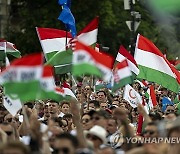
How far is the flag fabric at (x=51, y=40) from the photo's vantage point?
635 inches

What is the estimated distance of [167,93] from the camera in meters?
20.8

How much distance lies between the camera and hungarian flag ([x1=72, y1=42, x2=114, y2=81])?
9.62 m

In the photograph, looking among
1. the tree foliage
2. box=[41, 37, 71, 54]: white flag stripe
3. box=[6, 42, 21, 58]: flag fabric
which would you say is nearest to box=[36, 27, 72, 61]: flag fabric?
box=[41, 37, 71, 54]: white flag stripe

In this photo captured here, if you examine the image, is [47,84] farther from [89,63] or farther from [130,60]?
[130,60]

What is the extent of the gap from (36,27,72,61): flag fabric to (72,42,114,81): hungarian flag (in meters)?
5.60

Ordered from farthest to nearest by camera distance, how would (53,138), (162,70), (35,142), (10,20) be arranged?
(10,20), (162,70), (53,138), (35,142)

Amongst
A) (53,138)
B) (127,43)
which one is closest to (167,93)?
(53,138)

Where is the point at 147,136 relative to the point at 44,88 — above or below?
below

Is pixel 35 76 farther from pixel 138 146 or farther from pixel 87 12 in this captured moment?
pixel 87 12

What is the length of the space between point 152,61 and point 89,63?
6.02 m

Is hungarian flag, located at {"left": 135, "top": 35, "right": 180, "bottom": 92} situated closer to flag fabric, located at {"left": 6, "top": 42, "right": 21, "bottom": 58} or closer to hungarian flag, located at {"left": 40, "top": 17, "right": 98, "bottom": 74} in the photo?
hungarian flag, located at {"left": 40, "top": 17, "right": 98, "bottom": 74}

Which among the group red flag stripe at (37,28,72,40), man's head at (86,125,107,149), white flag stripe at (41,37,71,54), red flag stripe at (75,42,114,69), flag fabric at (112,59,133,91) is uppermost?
red flag stripe at (75,42,114,69)

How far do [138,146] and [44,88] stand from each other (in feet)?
4.22

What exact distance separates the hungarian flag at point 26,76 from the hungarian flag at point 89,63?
0.60 meters
